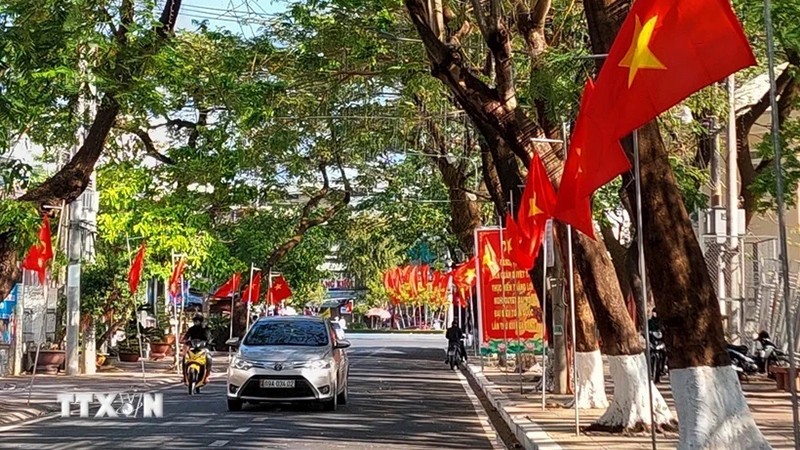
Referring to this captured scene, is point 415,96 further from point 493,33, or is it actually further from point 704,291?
point 704,291

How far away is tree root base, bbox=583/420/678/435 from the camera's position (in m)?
13.9

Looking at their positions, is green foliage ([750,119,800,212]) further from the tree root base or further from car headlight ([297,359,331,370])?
car headlight ([297,359,331,370])

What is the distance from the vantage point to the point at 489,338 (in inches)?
1005

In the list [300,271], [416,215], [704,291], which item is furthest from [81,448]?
[300,271]

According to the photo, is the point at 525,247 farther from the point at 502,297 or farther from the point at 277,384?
the point at 502,297

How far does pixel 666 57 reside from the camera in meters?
8.55

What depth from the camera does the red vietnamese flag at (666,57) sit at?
8109 millimetres

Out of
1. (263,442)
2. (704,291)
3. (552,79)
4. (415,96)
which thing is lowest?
(263,442)

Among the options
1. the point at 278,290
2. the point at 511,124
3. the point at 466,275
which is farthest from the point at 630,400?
the point at 278,290

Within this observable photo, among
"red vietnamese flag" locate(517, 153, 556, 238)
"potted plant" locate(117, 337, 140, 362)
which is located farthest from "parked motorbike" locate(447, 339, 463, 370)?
"red vietnamese flag" locate(517, 153, 556, 238)

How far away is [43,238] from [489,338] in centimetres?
966

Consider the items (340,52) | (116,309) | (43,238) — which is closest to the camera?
(43,238)

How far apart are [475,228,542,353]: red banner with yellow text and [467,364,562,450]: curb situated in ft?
5.29

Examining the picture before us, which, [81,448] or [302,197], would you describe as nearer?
[81,448]
